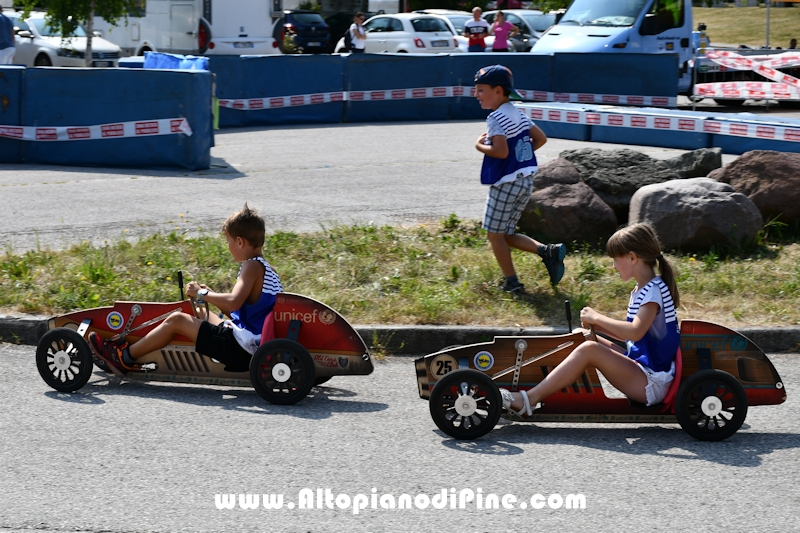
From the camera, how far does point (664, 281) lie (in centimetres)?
491

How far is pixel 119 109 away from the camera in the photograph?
518 inches

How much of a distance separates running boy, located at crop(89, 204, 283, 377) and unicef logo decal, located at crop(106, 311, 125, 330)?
118mm

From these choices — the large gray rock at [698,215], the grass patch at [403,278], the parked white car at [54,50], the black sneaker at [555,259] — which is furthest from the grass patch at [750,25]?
the black sneaker at [555,259]

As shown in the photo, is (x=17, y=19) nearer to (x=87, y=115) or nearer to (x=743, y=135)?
(x=87, y=115)

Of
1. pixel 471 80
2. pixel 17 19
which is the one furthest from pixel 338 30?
pixel 471 80

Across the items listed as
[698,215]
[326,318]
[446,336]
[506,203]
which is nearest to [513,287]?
[506,203]

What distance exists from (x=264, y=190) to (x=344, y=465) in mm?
7421

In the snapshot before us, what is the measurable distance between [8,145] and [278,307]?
9335 mm

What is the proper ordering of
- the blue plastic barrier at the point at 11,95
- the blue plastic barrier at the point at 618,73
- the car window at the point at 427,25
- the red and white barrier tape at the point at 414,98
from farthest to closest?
1. the car window at the point at 427,25
2. the blue plastic barrier at the point at 618,73
3. the red and white barrier tape at the point at 414,98
4. the blue plastic barrier at the point at 11,95

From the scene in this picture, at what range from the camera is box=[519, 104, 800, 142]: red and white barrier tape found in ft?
46.8

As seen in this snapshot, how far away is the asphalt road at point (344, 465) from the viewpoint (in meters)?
3.98

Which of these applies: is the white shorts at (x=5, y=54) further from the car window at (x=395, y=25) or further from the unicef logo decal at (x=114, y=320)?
the car window at (x=395, y=25)

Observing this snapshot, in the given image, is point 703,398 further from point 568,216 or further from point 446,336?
point 568,216

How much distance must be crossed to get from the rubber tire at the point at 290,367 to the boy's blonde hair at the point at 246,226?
1.90ft
